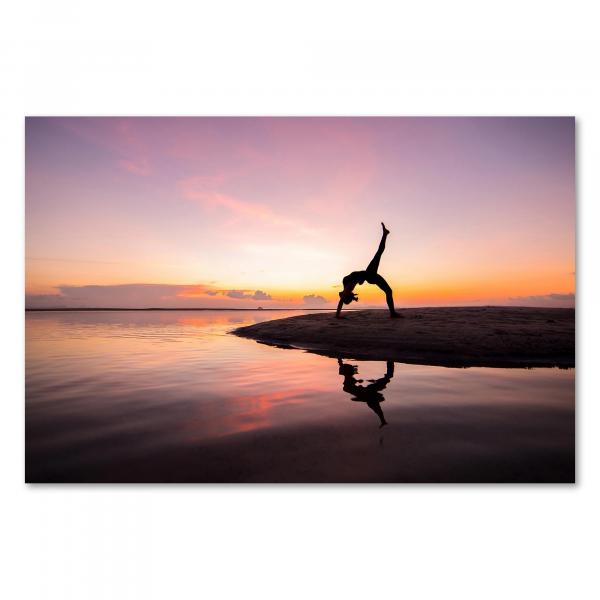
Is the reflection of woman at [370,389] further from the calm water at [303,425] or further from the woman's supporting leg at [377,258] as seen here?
the woman's supporting leg at [377,258]

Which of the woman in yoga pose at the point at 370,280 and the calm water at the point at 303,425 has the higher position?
the woman in yoga pose at the point at 370,280

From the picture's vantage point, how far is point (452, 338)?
34.9ft

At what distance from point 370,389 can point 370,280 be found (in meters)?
6.60

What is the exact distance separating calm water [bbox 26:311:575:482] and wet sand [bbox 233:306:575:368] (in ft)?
4.14

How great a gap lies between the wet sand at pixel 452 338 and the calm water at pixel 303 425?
1.26 metres

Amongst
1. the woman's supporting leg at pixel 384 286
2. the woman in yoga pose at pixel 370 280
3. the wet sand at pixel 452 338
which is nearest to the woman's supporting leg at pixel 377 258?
the woman in yoga pose at pixel 370 280

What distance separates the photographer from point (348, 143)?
8688mm

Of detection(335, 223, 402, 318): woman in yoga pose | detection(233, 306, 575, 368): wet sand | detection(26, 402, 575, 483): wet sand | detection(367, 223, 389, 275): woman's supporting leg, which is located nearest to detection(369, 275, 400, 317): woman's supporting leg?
detection(335, 223, 402, 318): woman in yoga pose

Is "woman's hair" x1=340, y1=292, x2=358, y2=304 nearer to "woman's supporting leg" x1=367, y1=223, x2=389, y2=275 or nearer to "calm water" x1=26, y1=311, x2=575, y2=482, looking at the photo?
"woman's supporting leg" x1=367, y1=223, x2=389, y2=275

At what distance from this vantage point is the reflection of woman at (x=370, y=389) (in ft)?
20.4

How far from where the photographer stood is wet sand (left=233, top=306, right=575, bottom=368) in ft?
31.4

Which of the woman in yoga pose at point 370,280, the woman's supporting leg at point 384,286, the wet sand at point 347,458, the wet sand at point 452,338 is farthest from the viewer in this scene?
the woman's supporting leg at point 384,286
